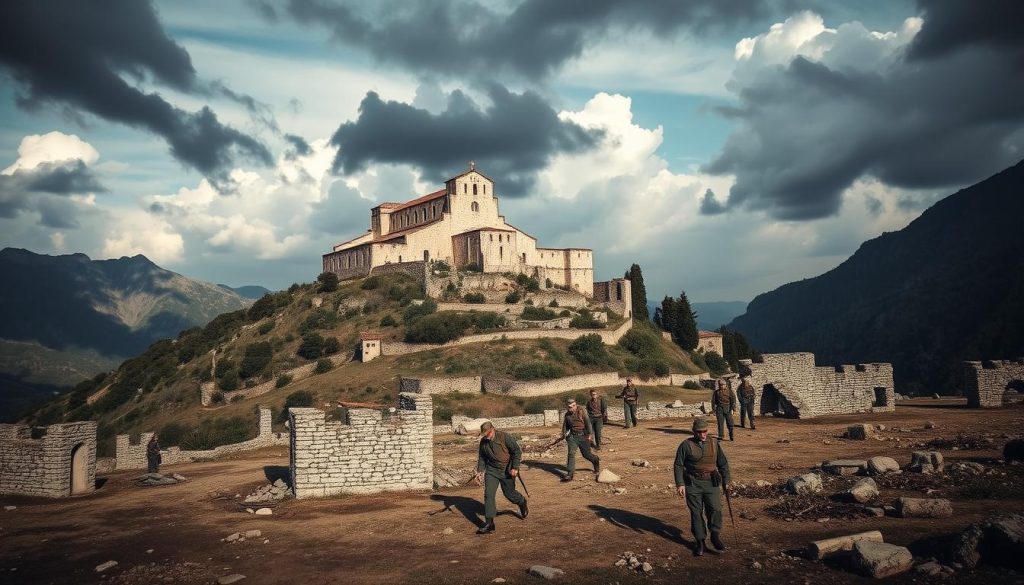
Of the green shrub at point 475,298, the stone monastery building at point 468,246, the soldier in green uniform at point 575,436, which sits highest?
the stone monastery building at point 468,246

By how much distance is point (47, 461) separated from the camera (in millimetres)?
18250

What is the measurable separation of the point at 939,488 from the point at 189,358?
287 feet

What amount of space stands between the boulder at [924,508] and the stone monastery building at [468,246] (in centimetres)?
7797

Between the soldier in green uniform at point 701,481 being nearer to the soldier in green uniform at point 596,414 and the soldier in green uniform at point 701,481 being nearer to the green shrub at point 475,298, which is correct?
the soldier in green uniform at point 596,414

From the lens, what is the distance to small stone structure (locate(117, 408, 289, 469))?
30906 mm

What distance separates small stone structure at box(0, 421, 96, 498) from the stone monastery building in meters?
69.4

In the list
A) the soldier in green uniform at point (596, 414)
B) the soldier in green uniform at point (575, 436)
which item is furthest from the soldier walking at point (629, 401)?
the soldier in green uniform at point (575, 436)

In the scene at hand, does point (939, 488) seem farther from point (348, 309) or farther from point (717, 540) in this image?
point (348, 309)

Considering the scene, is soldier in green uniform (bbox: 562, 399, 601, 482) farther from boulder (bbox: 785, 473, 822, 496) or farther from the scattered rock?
the scattered rock

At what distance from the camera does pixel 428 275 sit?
8275 centimetres

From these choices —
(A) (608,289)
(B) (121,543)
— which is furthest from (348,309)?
(B) (121,543)

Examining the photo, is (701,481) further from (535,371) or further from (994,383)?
(535,371)

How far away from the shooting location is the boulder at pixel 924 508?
33.2 feet

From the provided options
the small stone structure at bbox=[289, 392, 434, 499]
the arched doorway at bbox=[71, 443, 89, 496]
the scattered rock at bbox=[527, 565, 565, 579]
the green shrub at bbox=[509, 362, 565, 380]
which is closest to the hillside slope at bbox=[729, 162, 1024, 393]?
the green shrub at bbox=[509, 362, 565, 380]
